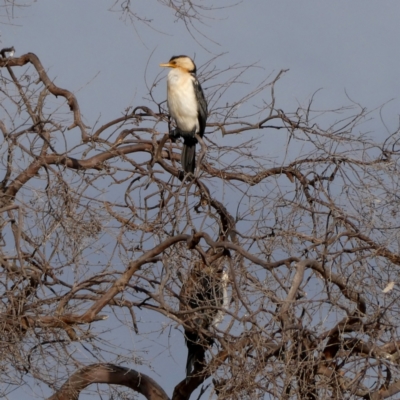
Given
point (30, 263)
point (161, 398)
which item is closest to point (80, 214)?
point (30, 263)

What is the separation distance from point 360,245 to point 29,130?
197 cm

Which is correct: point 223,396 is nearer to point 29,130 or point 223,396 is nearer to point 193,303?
point 193,303

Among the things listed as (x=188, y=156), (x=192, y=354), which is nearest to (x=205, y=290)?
(x=192, y=354)

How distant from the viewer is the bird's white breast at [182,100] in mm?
6469

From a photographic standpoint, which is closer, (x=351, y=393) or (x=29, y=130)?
(x=351, y=393)

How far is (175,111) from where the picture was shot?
6.57 m

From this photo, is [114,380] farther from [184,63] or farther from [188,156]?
[184,63]

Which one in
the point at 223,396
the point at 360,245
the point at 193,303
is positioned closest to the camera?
the point at 223,396

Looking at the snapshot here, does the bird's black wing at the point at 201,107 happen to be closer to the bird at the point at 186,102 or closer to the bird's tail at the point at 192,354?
the bird at the point at 186,102

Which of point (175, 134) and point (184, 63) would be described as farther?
point (184, 63)

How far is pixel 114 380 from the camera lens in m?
5.43

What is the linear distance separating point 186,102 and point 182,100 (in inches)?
2.5

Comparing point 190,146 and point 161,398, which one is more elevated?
point 190,146

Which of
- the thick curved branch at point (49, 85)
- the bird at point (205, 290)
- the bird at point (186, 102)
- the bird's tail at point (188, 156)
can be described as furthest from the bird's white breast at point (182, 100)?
the bird at point (205, 290)
